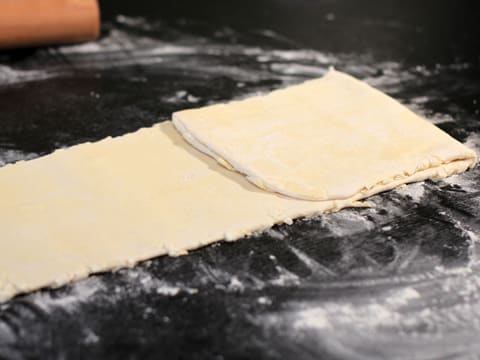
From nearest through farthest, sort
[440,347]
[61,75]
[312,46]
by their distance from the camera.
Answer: [440,347] → [61,75] → [312,46]

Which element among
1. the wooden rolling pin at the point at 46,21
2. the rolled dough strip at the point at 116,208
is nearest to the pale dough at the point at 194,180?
the rolled dough strip at the point at 116,208

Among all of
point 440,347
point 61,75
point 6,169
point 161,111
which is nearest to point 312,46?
point 161,111

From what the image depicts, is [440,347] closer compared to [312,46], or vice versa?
[440,347]

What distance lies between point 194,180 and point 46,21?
92 cm

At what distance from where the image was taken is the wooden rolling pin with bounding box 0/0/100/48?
6.84 feet

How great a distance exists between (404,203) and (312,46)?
0.95m

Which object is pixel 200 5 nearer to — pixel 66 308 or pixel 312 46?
pixel 312 46

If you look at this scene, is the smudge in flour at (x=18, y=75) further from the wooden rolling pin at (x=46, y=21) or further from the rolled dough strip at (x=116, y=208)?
the rolled dough strip at (x=116, y=208)

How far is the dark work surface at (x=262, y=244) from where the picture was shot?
3.98 ft

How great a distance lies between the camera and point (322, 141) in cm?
165

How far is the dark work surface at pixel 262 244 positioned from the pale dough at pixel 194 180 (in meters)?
0.04

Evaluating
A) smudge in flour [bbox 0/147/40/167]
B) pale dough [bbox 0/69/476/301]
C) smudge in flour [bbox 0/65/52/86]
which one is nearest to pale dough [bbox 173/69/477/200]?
pale dough [bbox 0/69/476/301]

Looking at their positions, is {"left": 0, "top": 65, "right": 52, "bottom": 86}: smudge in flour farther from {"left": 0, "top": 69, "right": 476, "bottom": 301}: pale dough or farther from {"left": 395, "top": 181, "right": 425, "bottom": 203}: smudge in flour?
{"left": 395, "top": 181, "right": 425, "bottom": 203}: smudge in flour

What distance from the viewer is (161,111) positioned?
6.40ft
